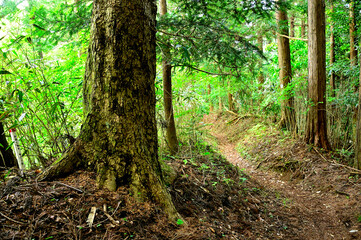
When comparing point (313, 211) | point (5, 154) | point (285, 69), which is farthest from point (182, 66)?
point (285, 69)

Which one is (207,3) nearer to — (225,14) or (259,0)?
(225,14)

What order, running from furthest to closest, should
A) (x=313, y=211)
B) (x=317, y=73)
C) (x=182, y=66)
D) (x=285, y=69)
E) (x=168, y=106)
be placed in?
(x=285, y=69) < (x=317, y=73) < (x=168, y=106) < (x=313, y=211) < (x=182, y=66)

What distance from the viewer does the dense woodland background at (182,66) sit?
9.33 feet

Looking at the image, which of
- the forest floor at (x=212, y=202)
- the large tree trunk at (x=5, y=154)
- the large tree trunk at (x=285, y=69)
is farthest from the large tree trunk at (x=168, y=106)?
the large tree trunk at (x=285, y=69)

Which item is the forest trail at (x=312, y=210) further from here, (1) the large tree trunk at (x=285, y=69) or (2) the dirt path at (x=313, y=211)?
(1) the large tree trunk at (x=285, y=69)

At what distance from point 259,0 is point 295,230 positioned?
3666 millimetres

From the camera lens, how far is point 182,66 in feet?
11.3

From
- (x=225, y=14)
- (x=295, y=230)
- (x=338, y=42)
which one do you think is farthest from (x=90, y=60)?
(x=338, y=42)

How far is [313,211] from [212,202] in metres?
2.30

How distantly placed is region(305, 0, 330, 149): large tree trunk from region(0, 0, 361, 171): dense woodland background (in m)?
0.15

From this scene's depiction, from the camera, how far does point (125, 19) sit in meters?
2.07

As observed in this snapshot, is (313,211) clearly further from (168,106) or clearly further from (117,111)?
(117,111)

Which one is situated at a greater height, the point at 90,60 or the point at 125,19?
the point at 125,19

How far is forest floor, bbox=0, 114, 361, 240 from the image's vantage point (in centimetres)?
163
